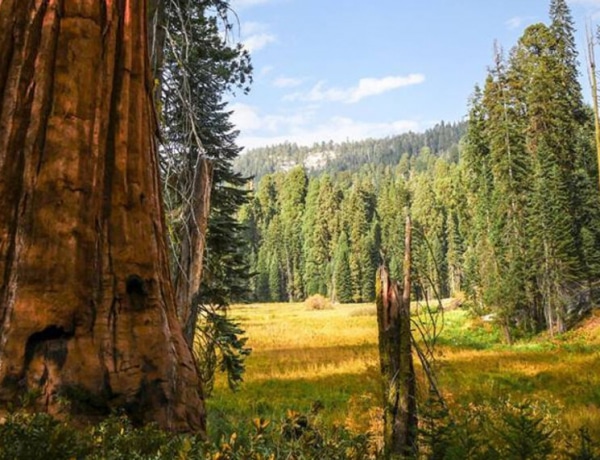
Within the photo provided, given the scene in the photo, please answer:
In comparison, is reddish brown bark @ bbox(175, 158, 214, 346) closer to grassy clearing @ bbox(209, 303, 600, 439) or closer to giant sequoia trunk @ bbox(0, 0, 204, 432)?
grassy clearing @ bbox(209, 303, 600, 439)

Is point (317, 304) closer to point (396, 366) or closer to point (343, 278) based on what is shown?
point (343, 278)

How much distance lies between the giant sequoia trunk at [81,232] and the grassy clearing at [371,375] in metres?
1.13

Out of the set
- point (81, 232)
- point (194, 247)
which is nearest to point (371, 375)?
point (194, 247)

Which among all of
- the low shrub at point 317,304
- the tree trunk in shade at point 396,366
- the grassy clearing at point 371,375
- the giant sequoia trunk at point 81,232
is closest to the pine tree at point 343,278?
the low shrub at point 317,304

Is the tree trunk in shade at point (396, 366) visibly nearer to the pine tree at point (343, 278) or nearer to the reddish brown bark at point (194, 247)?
the reddish brown bark at point (194, 247)

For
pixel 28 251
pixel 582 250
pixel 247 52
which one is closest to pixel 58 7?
pixel 28 251

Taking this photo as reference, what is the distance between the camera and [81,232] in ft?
11.1

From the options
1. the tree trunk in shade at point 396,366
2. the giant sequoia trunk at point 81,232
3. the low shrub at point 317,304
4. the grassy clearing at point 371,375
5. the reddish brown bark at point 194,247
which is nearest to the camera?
the giant sequoia trunk at point 81,232

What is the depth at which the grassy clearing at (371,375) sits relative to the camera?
32.9 ft

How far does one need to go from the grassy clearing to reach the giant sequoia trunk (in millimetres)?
1135

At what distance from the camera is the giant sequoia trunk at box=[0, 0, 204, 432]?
3.21 meters

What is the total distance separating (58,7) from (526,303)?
103 ft

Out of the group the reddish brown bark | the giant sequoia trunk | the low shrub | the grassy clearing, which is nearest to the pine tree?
the low shrub

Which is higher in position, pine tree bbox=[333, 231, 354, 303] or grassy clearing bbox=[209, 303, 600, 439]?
pine tree bbox=[333, 231, 354, 303]
